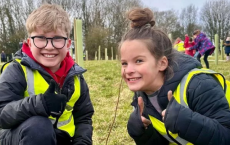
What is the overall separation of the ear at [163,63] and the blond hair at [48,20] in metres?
0.76

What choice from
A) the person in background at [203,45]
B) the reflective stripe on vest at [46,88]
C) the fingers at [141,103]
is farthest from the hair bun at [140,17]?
the person in background at [203,45]

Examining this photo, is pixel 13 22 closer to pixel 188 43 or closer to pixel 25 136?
pixel 188 43

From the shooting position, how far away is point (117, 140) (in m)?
3.04

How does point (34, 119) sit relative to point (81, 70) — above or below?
below

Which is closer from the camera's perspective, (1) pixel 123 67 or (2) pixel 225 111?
(2) pixel 225 111

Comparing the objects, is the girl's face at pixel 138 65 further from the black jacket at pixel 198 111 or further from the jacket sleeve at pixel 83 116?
the jacket sleeve at pixel 83 116

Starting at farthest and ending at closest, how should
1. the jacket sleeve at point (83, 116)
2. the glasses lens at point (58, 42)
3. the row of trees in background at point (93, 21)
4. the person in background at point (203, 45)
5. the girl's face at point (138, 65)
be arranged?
the row of trees in background at point (93, 21), the person in background at point (203, 45), the jacket sleeve at point (83, 116), the glasses lens at point (58, 42), the girl's face at point (138, 65)

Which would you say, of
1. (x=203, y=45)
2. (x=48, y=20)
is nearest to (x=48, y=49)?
(x=48, y=20)

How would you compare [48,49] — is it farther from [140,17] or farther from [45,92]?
[140,17]

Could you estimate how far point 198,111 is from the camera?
1.68 metres

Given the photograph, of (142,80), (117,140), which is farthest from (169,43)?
(117,140)

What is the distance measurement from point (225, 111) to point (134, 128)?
622 millimetres

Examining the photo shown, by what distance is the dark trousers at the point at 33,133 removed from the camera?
160 centimetres

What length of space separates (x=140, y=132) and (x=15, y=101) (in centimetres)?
86
